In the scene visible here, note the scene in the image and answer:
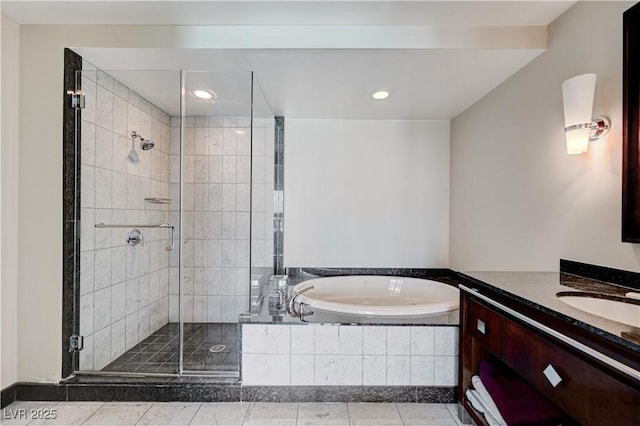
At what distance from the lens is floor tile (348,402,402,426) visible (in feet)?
5.61

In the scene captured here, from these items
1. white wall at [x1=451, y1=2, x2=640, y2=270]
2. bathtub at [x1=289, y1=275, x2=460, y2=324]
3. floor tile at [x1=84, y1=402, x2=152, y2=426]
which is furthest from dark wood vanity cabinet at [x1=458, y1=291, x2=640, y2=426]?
floor tile at [x1=84, y1=402, x2=152, y2=426]

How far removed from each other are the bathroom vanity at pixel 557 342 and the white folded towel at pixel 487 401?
0.07m

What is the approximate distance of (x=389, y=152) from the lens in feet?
10.3

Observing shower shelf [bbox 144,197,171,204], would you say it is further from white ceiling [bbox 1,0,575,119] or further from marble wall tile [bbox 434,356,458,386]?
marble wall tile [bbox 434,356,458,386]

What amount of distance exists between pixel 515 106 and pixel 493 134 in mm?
312

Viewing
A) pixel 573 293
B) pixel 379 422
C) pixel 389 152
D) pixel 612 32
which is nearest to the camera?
pixel 573 293

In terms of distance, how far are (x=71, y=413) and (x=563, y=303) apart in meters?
2.44

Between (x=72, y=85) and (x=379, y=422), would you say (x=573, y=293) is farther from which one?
(x=72, y=85)

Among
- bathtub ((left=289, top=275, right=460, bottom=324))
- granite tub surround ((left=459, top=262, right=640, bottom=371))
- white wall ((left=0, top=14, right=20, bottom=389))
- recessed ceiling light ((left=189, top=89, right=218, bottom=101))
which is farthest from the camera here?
recessed ceiling light ((left=189, top=89, right=218, bottom=101))

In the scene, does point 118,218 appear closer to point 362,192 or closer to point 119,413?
point 119,413

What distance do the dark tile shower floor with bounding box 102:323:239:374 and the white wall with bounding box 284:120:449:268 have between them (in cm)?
95

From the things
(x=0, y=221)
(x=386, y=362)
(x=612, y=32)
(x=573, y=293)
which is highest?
(x=612, y=32)

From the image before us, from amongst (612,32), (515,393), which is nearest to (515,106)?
(612,32)

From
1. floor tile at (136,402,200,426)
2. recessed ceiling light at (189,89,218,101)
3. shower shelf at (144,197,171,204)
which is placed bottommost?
floor tile at (136,402,200,426)
